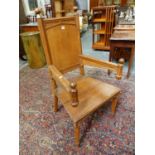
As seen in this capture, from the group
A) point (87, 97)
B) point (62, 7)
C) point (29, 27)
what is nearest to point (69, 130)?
point (87, 97)

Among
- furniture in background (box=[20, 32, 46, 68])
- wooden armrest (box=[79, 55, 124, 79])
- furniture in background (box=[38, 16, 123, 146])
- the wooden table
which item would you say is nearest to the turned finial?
furniture in background (box=[38, 16, 123, 146])

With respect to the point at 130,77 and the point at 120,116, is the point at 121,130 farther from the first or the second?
the point at 130,77

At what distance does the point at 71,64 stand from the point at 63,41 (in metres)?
0.24

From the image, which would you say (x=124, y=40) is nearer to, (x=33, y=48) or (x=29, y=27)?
(x=33, y=48)

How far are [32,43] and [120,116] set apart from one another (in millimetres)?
1898

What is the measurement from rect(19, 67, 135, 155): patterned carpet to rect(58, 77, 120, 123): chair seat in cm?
35

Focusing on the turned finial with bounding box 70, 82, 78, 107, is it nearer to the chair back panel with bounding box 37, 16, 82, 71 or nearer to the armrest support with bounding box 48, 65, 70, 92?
the armrest support with bounding box 48, 65, 70, 92

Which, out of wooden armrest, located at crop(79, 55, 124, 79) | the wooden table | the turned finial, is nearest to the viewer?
the turned finial

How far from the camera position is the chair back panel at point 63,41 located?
1235 millimetres

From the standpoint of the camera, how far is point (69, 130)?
55.6 inches

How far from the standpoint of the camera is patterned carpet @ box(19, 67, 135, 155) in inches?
48.9

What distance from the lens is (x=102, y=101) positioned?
47.5 inches

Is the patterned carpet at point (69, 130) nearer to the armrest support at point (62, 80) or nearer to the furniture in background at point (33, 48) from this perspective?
the armrest support at point (62, 80)
